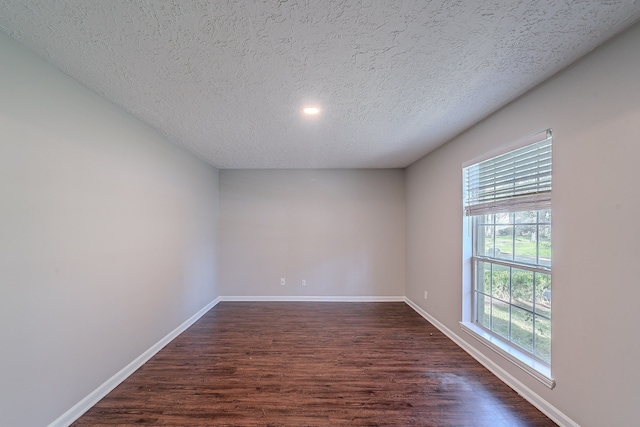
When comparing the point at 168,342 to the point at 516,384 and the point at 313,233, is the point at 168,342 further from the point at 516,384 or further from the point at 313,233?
the point at 516,384

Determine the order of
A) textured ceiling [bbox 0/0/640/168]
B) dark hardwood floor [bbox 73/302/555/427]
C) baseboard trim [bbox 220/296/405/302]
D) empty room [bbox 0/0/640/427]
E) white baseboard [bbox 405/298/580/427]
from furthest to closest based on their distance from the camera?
1. baseboard trim [bbox 220/296/405/302]
2. dark hardwood floor [bbox 73/302/555/427]
3. white baseboard [bbox 405/298/580/427]
4. empty room [bbox 0/0/640/427]
5. textured ceiling [bbox 0/0/640/168]

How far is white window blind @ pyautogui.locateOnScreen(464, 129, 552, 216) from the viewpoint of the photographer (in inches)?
67.7

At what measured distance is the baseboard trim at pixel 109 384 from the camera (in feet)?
5.20

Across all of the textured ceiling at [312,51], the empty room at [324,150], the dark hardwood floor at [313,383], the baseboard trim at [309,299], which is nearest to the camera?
the textured ceiling at [312,51]

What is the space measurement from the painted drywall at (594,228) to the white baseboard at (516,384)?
1.6 inches

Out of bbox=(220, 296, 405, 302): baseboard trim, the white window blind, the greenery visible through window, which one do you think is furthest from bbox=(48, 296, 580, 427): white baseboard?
the white window blind

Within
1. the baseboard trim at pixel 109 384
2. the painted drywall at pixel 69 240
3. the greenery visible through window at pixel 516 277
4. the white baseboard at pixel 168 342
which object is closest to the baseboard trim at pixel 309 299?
the white baseboard at pixel 168 342

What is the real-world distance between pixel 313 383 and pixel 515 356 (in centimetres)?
170

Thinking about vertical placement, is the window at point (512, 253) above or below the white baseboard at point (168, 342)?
above

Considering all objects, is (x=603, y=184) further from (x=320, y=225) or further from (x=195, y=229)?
(x=195, y=229)

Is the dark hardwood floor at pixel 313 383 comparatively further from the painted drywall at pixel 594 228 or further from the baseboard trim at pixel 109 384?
the painted drywall at pixel 594 228

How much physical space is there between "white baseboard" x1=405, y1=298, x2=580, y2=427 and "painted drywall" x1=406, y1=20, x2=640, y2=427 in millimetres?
40

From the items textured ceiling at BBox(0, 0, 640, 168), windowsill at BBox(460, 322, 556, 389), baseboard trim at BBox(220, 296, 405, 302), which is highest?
textured ceiling at BBox(0, 0, 640, 168)

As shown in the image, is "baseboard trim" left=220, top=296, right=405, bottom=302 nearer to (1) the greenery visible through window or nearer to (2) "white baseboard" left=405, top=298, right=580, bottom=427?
(2) "white baseboard" left=405, top=298, right=580, bottom=427
